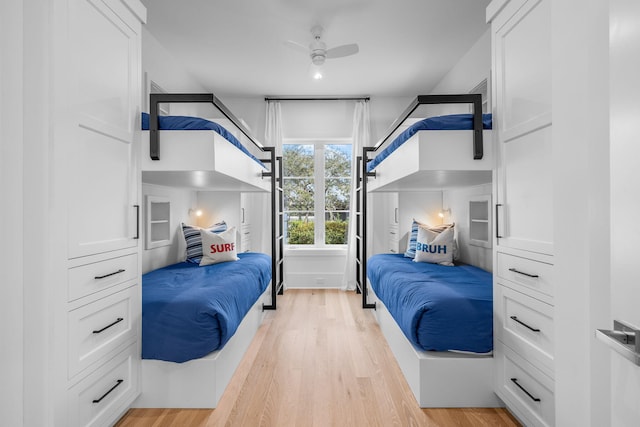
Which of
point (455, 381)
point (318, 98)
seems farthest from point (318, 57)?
point (455, 381)

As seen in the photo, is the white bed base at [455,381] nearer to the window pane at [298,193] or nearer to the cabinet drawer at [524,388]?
the cabinet drawer at [524,388]

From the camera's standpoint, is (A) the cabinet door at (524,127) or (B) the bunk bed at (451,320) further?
(B) the bunk bed at (451,320)

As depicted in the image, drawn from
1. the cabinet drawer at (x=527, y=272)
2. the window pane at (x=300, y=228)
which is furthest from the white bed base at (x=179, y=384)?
the window pane at (x=300, y=228)

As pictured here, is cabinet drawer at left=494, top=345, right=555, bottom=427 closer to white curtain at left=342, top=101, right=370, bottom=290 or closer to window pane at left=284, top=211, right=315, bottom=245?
white curtain at left=342, top=101, right=370, bottom=290

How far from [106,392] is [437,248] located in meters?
2.81

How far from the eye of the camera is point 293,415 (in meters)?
1.86

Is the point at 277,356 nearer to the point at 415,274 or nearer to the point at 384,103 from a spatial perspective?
the point at 415,274

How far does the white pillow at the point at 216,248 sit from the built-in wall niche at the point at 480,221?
2.39 m

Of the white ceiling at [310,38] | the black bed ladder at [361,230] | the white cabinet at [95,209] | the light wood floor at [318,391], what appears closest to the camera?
the white cabinet at [95,209]

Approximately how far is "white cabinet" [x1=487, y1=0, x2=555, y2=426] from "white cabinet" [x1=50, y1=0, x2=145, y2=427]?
1.86 m

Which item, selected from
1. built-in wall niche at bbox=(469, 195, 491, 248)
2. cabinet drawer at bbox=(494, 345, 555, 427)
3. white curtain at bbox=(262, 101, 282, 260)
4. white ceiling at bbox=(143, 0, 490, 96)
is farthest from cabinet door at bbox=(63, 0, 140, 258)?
white curtain at bbox=(262, 101, 282, 260)

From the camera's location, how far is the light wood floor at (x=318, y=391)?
1.81 m

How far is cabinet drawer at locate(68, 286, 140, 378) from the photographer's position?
4.50ft

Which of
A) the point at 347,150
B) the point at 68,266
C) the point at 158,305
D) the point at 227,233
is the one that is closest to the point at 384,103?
the point at 347,150
